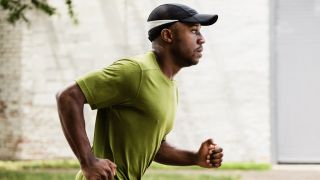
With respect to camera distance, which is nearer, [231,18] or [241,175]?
[241,175]

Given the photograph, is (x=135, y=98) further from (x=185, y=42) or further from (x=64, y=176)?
(x=64, y=176)

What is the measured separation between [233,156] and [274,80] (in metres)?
1.48

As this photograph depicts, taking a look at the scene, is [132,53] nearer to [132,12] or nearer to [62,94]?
[132,12]

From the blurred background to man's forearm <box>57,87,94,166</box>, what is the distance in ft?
26.8

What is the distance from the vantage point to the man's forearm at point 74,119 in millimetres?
2523

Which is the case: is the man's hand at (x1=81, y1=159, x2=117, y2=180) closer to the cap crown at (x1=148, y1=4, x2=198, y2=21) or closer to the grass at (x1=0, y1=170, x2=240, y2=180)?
the cap crown at (x1=148, y1=4, x2=198, y2=21)

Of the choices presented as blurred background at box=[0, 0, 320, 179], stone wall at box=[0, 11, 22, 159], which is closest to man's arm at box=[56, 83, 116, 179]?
blurred background at box=[0, 0, 320, 179]

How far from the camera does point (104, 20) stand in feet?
36.3

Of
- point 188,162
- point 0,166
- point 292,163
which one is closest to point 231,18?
point 292,163

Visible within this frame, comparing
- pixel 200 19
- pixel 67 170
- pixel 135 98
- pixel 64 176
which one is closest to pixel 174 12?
pixel 200 19

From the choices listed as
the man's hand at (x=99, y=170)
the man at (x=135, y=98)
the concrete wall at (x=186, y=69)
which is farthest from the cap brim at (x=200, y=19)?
the concrete wall at (x=186, y=69)

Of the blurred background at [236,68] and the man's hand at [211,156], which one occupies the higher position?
the man's hand at [211,156]

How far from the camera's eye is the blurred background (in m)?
10.6

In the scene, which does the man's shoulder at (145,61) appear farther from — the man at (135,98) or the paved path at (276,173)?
the paved path at (276,173)
